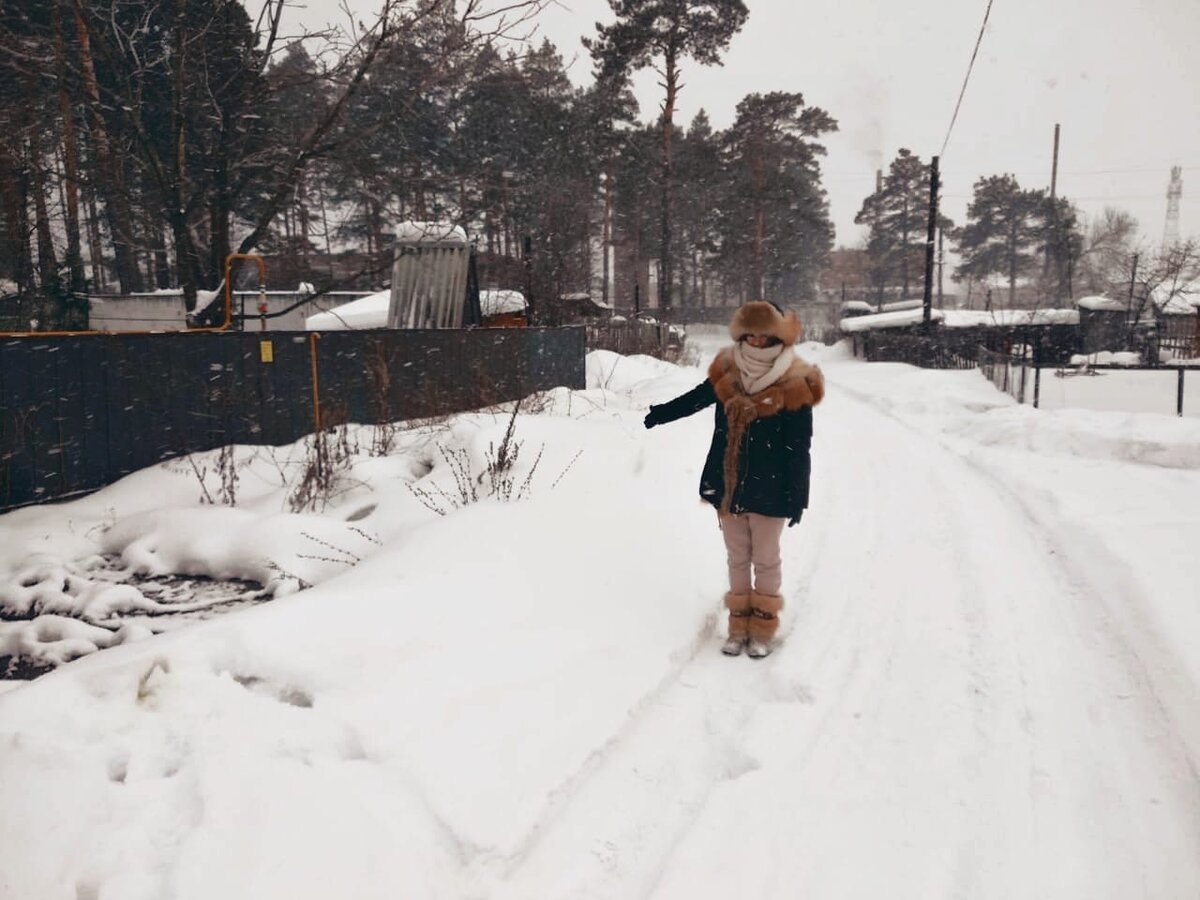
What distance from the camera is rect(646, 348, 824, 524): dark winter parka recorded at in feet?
12.4

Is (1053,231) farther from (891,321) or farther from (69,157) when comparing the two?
(69,157)

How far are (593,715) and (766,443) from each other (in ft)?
5.22

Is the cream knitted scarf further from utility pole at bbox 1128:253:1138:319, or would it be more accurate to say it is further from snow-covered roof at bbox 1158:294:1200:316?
snow-covered roof at bbox 1158:294:1200:316

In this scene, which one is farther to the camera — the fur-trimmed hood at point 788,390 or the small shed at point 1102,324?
the small shed at point 1102,324

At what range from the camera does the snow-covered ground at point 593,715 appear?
2242 mm

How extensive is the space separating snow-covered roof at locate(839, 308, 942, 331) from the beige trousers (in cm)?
2738

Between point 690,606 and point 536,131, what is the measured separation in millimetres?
35236

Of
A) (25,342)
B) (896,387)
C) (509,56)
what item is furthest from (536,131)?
(25,342)

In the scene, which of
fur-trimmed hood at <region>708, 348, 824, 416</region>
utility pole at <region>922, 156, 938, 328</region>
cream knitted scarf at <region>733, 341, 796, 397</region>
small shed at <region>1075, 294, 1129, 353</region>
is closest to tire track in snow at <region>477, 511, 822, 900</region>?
fur-trimmed hood at <region>708, 348, 824, 416</region>

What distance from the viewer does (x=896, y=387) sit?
57.8 ft

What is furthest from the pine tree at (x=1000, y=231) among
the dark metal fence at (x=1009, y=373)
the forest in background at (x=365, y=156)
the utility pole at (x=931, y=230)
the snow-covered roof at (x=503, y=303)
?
the snow-covered roof at (x=503, y=303)

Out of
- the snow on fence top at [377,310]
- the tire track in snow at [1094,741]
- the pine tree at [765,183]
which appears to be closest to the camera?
the tire track in snow at [1094,741]

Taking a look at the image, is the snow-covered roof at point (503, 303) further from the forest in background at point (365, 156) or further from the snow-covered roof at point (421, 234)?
the snow-covered roof at point (421, 234)

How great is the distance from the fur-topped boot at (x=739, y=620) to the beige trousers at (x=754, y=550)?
0.04 meters
